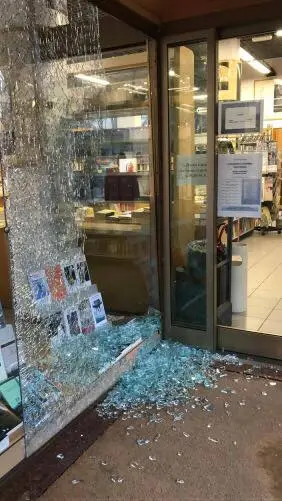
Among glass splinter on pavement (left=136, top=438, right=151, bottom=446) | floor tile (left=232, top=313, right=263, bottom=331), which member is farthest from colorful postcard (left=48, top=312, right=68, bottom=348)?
floor tile (left=232, top=313, right=263, bottom=331)

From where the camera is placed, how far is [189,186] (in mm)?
3021

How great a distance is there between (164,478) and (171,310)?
144 cm

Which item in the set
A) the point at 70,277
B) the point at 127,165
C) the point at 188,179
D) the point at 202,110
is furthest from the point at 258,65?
the point at 70,277

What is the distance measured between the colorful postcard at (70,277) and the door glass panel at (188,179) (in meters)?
0.83

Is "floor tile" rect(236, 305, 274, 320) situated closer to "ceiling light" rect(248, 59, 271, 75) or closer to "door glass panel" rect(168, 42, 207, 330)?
"door glass panel" rect(168, 42, 207, 330)

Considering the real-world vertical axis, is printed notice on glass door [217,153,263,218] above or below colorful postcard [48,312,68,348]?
above

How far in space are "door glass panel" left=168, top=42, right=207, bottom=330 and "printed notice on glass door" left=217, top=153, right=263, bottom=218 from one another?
0.12m

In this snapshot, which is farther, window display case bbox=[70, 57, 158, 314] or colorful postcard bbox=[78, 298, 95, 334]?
window display case bbox=[70, 57, 158, 314]

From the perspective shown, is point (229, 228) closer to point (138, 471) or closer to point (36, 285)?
point (36, 285)

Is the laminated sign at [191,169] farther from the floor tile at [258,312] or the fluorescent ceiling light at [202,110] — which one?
the floor tile at [258,312]

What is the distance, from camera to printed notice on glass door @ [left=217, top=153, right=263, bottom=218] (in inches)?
112

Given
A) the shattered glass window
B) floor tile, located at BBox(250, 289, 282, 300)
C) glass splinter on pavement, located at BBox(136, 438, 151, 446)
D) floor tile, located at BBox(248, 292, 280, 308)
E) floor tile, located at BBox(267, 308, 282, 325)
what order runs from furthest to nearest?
floor tile, located at BBox(250, 289, 282, 300), floor tile, located at BBox(248, 292, 280, 308), floor tile, located at BBox(267, 308, 282, 325), glass splinter on pavement, located at BBox(136, 438, 151, 446), the shattered glass window

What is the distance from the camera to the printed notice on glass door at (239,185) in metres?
2.86

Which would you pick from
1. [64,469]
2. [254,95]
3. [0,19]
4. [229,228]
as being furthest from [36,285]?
[254,95]
